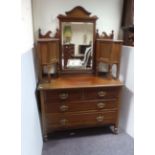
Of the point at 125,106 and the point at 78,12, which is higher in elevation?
the point at 78,12

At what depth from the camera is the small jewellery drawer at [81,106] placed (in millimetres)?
2123

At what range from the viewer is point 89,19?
2.38 metres

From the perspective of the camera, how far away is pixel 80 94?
213cm

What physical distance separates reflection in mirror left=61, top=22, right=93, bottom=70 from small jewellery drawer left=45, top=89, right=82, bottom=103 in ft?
1.52

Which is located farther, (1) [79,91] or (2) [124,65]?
(2) [124,65]

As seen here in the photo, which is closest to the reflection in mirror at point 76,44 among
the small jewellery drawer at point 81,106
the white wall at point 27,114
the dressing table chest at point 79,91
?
the dressing table chest at point 79,91

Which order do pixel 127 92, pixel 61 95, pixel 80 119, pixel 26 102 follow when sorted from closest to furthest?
pixel 26 102 → pixel 61 95 → pixel 80 119 → pixel 127 92

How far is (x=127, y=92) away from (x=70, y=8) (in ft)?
4.21

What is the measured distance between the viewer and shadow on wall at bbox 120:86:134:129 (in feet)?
7.58

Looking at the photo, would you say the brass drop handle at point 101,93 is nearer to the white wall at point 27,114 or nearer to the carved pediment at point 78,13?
the white wall at point 27,114

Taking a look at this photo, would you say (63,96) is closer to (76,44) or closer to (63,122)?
(63,122)

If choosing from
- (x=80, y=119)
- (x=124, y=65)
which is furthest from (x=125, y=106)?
(x=80, y=119)
